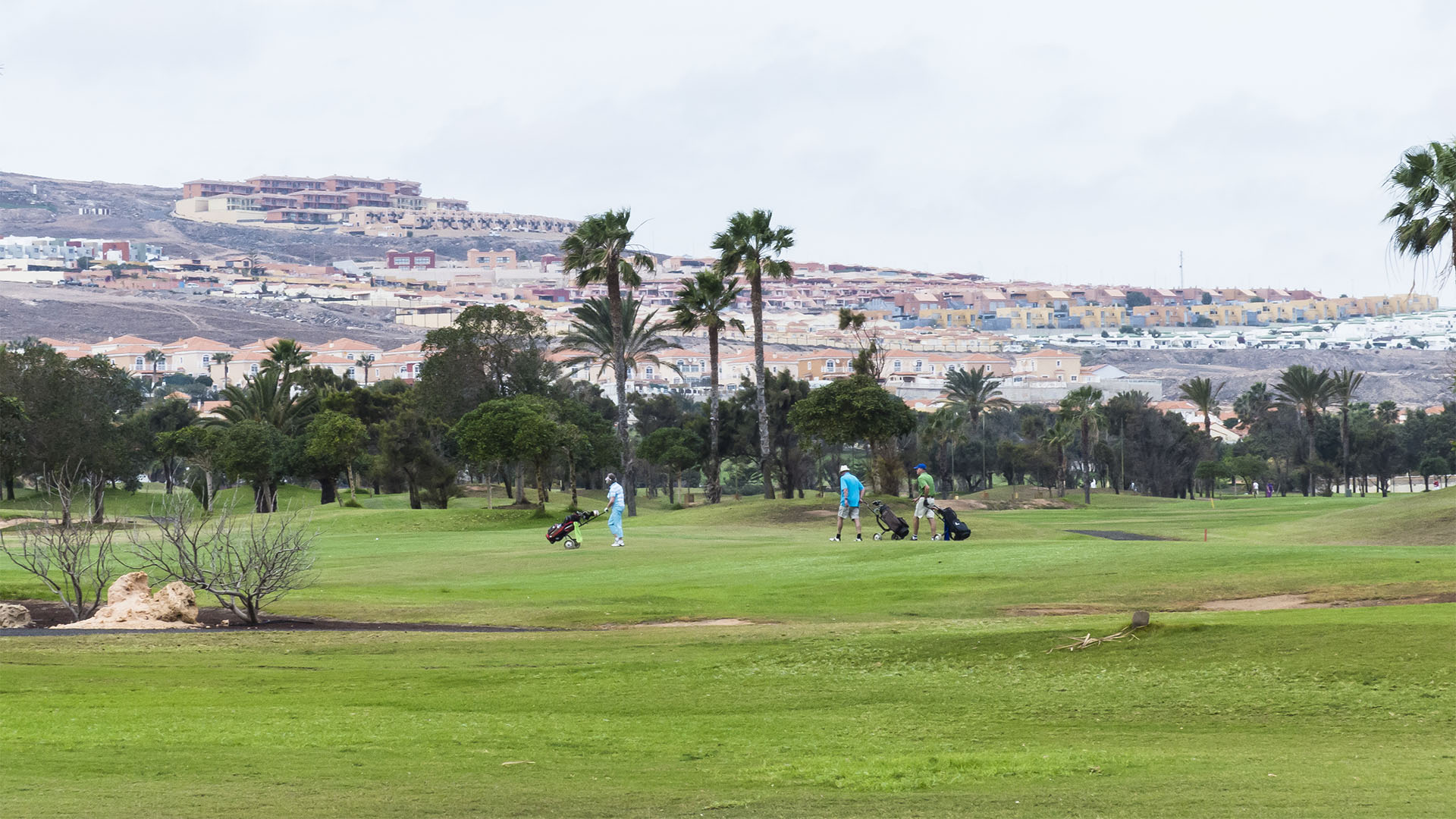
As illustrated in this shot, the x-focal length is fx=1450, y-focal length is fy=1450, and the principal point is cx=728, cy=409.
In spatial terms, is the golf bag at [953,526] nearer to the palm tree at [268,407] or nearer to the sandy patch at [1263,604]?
the sandy patch at [1263,604]

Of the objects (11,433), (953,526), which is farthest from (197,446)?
(953,526)

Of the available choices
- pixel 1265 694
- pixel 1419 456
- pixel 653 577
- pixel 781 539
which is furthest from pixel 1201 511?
pixel 1419 456

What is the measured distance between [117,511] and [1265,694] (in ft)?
263

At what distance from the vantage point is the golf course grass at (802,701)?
10586mm

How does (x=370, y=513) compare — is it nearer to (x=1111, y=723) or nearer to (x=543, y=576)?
(x=543, y=576)

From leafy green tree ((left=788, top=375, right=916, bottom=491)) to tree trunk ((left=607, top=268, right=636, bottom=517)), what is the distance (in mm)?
11466

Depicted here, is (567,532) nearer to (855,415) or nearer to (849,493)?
(849,493)

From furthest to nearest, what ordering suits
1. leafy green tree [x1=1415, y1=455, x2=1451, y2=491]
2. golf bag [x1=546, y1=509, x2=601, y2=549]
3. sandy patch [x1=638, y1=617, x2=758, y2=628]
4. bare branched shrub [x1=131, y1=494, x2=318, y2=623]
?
leafy green tree [x1=1415, y1=455, x2=1451, y2=491]
golf bag [x1=546, y1=509, x2=601, y2=549]
bare branched shrub [x1=131, y1=494, x2=318, y2=623]
sandy patch [x1=638, y1=617, x2=758, y2=628]

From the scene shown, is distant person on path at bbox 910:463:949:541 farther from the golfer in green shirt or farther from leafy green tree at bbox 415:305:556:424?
leafy green tree at bbox 415:305:556:424

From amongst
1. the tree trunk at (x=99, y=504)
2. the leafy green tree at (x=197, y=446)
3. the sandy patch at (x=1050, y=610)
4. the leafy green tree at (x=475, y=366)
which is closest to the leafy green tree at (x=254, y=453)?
the leafy green tree at (x=197, y=446)

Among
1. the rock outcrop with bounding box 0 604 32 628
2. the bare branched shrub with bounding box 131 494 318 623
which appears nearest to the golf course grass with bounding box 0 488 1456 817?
the bare branched shrub with bounding box 131 494 318 623

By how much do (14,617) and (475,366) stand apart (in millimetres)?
64509

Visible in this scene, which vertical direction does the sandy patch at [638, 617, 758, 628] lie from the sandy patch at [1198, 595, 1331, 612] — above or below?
below

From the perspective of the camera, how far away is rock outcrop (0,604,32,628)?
23.2 m
